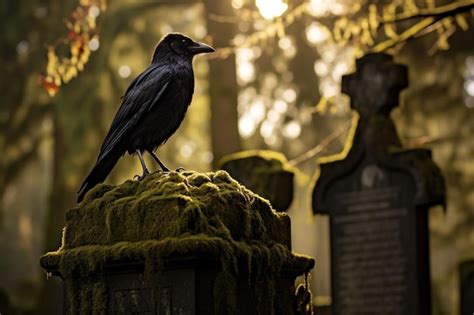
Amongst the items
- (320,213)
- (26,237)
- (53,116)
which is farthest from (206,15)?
(26,237)

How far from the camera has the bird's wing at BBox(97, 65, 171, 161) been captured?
6604mm

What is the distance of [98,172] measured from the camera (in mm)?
6734

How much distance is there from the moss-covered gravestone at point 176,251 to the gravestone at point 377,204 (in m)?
5.64

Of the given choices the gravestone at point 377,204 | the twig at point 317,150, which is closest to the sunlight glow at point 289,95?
the twig at point 317,150

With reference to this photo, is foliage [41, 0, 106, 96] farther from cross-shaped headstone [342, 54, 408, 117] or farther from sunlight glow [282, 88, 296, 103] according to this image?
sunlight glow [282, 88, 296, 103]

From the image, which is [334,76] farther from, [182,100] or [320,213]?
[182,100]

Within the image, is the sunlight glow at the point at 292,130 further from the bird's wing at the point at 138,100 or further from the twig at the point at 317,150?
the bird's wing at the point at 138,100

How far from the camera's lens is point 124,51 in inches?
838

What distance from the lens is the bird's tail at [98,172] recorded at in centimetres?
670

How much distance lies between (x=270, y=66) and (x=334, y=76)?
2.72m

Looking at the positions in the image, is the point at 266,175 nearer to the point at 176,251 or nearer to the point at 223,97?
the point at 223,97

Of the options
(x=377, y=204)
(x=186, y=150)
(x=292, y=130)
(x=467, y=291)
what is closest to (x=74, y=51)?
(x=377, y=204)

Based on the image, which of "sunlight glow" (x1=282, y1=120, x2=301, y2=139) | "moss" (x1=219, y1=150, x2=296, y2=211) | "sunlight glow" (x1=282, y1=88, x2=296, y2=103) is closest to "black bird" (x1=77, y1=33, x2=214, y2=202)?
"moss" (x1=219, y1=150, x2=296, y2=211)

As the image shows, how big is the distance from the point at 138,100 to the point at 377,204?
603cm
